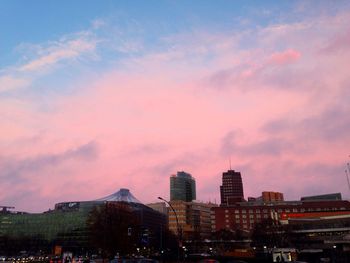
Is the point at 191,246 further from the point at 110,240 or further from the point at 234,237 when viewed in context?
the point at 110,240

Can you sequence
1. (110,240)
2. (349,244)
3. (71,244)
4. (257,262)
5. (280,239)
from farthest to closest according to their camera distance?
(71,244) → (280,239) → (349,244) → (110,240) → (257,262)

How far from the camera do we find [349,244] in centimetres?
9831

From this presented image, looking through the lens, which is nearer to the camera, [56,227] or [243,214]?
[56,227]

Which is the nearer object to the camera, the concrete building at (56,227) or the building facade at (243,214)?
the concrete building at (56,227)

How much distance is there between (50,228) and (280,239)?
378ft

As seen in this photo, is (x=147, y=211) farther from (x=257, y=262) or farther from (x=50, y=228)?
(x=257, y=262)

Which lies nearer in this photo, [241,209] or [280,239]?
[280,239]

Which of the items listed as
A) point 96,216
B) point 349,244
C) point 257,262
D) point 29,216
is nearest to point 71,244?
point 29,216

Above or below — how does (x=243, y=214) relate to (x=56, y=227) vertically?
above

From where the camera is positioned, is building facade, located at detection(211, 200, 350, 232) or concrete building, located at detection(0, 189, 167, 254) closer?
concrete building, located at detection(0, 189, 167, 254)

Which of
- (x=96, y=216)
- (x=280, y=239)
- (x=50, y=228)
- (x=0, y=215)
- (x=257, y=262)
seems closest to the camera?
(x=257, y=262)

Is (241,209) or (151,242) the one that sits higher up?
(241,209)

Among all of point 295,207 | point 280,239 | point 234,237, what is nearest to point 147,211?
point 234,237

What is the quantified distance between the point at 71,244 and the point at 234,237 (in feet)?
240
